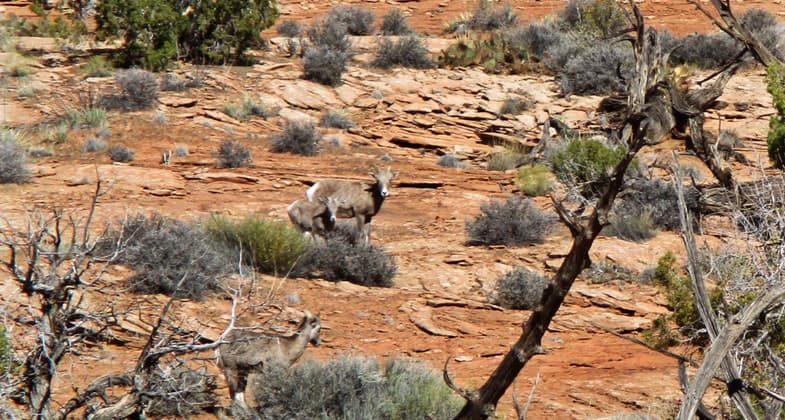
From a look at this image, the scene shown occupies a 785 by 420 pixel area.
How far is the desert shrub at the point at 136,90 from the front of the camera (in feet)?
63.6

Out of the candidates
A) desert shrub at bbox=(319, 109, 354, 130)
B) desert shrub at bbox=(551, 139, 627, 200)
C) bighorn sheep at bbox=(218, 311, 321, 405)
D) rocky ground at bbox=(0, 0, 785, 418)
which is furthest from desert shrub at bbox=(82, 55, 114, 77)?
bighorn sheep at bbox=(218, 311, 321, 405)

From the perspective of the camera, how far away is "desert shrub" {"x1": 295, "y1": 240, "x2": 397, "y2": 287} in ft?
41.1

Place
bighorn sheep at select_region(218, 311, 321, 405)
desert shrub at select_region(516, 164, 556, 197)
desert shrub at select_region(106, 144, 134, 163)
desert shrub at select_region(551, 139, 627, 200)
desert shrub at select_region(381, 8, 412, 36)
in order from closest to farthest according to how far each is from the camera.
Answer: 1. bighorn sheep at select_region(218, 311, 321, 405)
2. desert shrub at select_region(551, 139, 627, 200)
3. desert shrub at select_region(106, 144, 134, 163)
4. desert shrub at select_region(516, 164, 556, 197)
5. desert shrub at select_region(381, 8, 412, 36)

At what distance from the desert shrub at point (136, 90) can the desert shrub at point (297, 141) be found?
2593 millimetres

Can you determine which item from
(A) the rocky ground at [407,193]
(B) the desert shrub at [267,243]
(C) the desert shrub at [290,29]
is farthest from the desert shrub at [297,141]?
(C) the desert shrub at [290,29]

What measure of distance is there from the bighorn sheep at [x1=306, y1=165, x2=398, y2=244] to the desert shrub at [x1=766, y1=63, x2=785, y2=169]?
524cm

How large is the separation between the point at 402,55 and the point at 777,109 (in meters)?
11.5

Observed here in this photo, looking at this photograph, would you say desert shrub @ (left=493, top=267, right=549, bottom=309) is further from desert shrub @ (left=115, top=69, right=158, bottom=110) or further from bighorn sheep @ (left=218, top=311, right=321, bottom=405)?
desert shrub @ (left=115, top=69, right=158, bottom=110)

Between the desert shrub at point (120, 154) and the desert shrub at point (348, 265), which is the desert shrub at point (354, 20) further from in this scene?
the desert shrub at point (348, 265)

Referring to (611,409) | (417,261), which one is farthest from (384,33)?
(611,409)

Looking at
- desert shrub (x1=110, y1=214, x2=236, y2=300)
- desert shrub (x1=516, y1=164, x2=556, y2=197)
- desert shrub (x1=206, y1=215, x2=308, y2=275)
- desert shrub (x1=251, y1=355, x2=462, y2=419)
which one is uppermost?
desert shrub (x1=251, y1=355, x2=462, y2=419)

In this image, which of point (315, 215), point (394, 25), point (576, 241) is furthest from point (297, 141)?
point (576, 241)

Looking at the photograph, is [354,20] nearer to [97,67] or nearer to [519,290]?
[97,67]

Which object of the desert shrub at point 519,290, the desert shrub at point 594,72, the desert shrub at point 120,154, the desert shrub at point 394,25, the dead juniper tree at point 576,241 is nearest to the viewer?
the dead juniper tree at point 576,241
